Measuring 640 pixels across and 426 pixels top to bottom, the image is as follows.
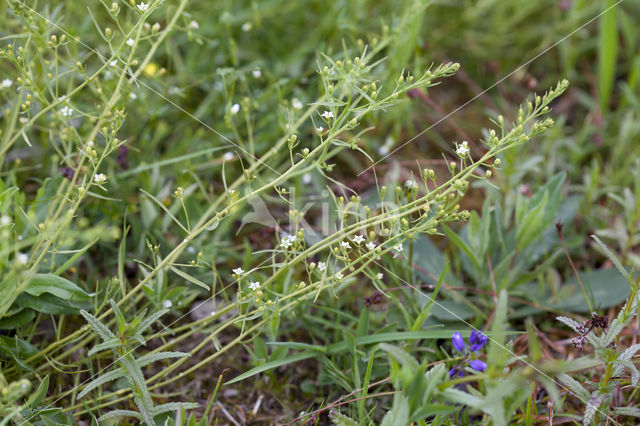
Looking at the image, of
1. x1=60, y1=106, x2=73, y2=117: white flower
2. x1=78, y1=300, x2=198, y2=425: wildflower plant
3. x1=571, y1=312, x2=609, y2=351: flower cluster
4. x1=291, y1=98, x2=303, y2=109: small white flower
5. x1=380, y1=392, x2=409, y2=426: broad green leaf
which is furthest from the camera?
x1=291, y1=98, x2=303, y2=109: small white flower

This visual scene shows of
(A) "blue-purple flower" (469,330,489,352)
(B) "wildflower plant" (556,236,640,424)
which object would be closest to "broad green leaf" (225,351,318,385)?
(A) "blue-purple flower" (469,330,489,352)

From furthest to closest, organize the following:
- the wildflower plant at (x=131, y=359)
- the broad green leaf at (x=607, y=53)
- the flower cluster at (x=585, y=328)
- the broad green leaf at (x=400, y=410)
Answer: the broad green leaf at (x=607, y=53)
the flower cluster at (x=585, y=328)
the wildflower plant at (x=131, y=359)
the broad green leaf at (x=400, y=410)

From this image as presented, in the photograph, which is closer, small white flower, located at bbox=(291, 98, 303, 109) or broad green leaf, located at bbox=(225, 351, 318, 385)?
broad green leaf, located at bbox=(225, 351, 318, 385)

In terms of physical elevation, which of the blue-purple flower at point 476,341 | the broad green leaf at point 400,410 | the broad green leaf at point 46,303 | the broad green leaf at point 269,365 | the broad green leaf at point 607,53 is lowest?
the broad green leaf at point 269,365

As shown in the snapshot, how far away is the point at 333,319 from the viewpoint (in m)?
2.03

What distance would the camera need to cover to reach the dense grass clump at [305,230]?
1502 millimetres

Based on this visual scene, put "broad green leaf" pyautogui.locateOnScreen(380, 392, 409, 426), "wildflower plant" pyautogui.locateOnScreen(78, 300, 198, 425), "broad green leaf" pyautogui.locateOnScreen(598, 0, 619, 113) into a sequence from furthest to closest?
"broad green leaf" pyautogui.locateOnScreen(598, 0, 619, 113) → "wildflower plant" pyautogui.locateOnScreen(78, 300, 198, 425) → "broad green leaf" pyautogui.locateOnScreen(380, 392, 409, 426)

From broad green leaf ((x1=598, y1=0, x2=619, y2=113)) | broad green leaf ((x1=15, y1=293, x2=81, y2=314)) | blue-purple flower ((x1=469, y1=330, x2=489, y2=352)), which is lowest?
blue-purple flower ((x1=469, y1=330, x2=489, y2=352))

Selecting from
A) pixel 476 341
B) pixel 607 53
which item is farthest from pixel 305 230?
pixel 607 53

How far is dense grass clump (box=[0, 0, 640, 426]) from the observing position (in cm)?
150

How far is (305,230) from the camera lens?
74.5 inches

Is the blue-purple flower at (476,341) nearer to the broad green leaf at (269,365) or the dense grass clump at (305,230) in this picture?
the dense grass clump at (305,230)

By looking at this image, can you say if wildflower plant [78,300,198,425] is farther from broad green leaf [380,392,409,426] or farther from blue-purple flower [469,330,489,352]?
blue-purple flower [469,330,489,352]

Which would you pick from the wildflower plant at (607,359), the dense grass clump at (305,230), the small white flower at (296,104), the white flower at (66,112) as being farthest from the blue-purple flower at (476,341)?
the white flower at (66,112)
